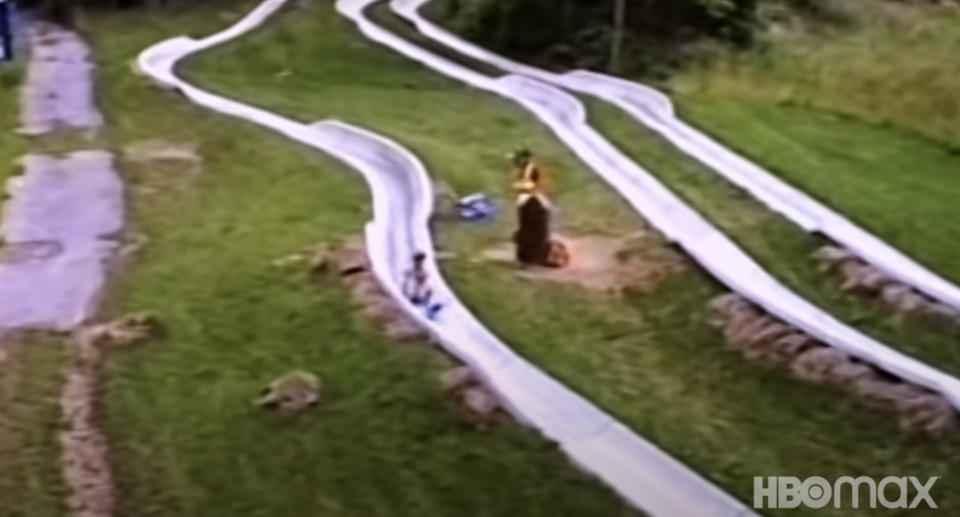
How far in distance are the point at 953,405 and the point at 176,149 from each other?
932cm

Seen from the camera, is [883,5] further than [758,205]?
Yes

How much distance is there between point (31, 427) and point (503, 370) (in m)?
3.05

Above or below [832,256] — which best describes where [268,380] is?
below

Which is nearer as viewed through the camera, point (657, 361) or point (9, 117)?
point (657, 361)

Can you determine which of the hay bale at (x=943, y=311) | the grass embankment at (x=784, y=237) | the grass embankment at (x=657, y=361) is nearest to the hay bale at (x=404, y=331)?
the grass embankment at (x=657, y=361)

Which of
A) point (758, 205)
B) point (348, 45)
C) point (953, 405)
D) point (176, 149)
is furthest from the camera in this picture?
point (348, 45)

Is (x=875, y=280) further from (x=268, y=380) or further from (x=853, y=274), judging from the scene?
(x=268, y=380)

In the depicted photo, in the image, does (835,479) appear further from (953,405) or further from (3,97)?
(3,97)

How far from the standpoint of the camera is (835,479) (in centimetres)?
833

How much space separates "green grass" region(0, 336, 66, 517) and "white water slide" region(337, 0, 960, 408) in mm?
4952

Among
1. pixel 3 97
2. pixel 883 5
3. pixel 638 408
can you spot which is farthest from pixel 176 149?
pixel 883 5

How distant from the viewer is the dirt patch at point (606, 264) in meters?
11.1

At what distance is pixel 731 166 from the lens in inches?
548

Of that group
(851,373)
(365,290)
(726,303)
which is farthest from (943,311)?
(365,290)
